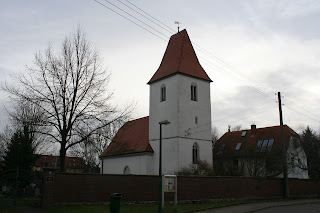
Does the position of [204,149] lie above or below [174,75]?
below

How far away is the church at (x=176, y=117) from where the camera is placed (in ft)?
93.3

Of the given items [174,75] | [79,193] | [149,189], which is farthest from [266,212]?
[174,75]

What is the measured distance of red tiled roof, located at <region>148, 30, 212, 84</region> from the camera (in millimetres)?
30578

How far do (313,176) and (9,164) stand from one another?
1161 inches

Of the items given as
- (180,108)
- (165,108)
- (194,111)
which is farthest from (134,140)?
(194,111)

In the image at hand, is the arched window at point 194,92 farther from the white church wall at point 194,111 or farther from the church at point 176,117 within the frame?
the white church wall at point 194,111

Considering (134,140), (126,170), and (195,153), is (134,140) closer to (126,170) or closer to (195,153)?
(126,170)

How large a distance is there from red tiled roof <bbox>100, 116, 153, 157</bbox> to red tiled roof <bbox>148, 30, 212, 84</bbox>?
20.3 feet

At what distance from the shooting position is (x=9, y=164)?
2711cm

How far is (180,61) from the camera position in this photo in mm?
30719

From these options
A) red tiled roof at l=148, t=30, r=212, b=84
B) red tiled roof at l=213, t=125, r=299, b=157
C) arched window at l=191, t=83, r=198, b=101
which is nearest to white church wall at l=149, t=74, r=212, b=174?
arched window at l=191, t=83, r=198, b=101

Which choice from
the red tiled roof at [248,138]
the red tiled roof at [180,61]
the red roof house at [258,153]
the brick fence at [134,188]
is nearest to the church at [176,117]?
the red tiled roof at [180,61]

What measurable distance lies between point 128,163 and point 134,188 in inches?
579

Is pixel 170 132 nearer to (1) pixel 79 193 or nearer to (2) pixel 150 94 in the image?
(2) pixel 150 94
